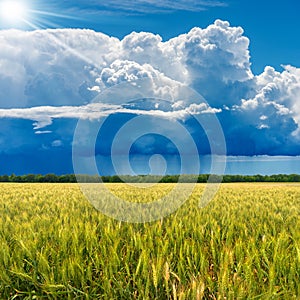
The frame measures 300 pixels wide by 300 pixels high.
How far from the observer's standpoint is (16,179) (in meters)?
50.4

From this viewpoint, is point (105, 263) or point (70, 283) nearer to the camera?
point (70, 283)

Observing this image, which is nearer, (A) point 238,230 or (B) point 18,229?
(B) point 18,229

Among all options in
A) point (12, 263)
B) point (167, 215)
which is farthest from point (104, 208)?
point (12, 263)

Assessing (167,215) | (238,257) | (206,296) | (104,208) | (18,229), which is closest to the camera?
(206,296)

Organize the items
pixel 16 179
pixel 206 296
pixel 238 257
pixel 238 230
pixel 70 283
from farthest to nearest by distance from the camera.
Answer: pixel 16 179, pixel 238 230, pixel 238 257, pixel 70 283, pixel 206 296

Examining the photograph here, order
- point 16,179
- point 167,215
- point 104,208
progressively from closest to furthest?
1. point 167,215
2. point 104,208
3. point 16,179

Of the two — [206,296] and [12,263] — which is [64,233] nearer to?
[12,263]

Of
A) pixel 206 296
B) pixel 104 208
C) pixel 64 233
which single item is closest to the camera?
pixel 206 296

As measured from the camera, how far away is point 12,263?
3.80 m

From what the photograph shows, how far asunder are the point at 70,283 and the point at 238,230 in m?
2.81

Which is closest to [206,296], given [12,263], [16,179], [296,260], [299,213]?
[296,260]

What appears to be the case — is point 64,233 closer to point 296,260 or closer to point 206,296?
point 206,296

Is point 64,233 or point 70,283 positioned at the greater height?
point 64,233

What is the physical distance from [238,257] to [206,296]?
0.69 meters
